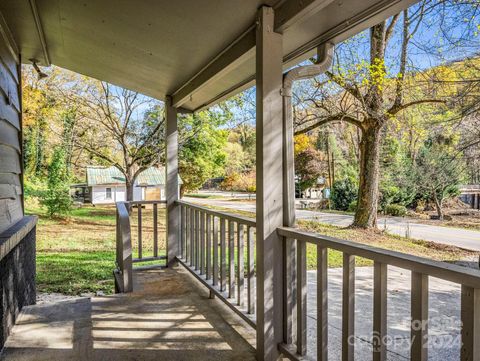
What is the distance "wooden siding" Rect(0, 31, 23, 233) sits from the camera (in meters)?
2.52

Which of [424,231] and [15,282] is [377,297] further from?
[424,231]

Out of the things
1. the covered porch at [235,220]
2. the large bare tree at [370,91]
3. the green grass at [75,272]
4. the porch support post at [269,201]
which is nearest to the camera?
the covered porch at [235,220]

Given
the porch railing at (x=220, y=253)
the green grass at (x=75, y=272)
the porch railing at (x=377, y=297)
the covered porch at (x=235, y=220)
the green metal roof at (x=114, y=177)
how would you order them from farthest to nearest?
the green metal roof at (x=114, y=177), the green grass at (x=75, y=272), the porch railing at (x=220, y=253), the covered porch at (x=235, y=220), the porch railing at (x=377, y=297)

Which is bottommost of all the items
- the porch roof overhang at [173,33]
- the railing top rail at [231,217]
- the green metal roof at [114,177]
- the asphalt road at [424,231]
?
the asphalt road at [424,231]

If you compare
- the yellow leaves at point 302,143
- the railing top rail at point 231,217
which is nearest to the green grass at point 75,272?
the railing top rail at point 231,217

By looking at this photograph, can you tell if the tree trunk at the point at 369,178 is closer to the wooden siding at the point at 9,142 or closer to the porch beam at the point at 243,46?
the porch beam at the point at 243,46

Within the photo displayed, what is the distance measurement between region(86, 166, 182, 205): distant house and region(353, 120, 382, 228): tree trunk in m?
7.95

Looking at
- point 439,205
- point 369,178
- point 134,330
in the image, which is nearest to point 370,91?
point 369,178

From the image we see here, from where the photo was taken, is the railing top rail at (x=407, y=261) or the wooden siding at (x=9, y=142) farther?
the wooden siding at (x=9, y=142)

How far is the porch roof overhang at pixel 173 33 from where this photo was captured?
1.92 meters

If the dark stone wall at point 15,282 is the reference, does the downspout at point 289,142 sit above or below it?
above

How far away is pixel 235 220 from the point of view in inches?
108

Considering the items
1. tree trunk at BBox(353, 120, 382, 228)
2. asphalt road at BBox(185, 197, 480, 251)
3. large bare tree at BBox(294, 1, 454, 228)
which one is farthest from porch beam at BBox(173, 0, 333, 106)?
tree trunk at BBox(353, 120, 382, 228)

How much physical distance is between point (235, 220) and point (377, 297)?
147 centimetres
